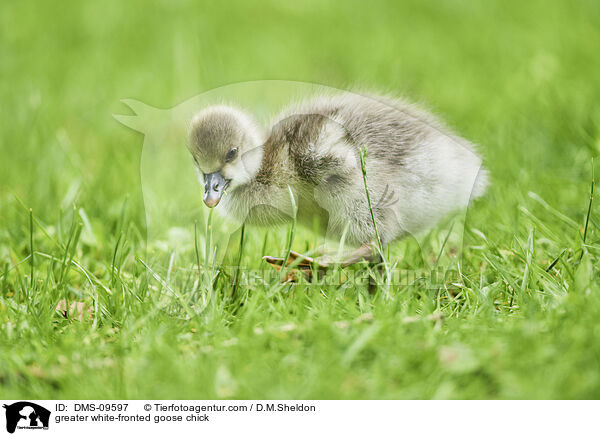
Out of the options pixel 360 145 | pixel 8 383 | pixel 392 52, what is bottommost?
pixel 8 383

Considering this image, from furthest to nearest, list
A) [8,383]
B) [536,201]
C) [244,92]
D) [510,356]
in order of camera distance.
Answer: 1. [536,201]
2. [244,92]
3. [8,383]
4. [510,356]

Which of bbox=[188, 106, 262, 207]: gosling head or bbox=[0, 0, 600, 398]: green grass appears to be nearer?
bbox=[0, 0, 600, 398]: green grass

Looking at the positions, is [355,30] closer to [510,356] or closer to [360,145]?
[360,145]

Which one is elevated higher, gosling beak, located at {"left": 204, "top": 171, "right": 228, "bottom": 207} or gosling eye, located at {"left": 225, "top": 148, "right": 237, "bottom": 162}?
gosling eye, located at {"left": 225, "top": 148, "right": 237, "bottom": 162}

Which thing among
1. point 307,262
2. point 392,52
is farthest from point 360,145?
point 392,52

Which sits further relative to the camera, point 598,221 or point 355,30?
point 355,30
